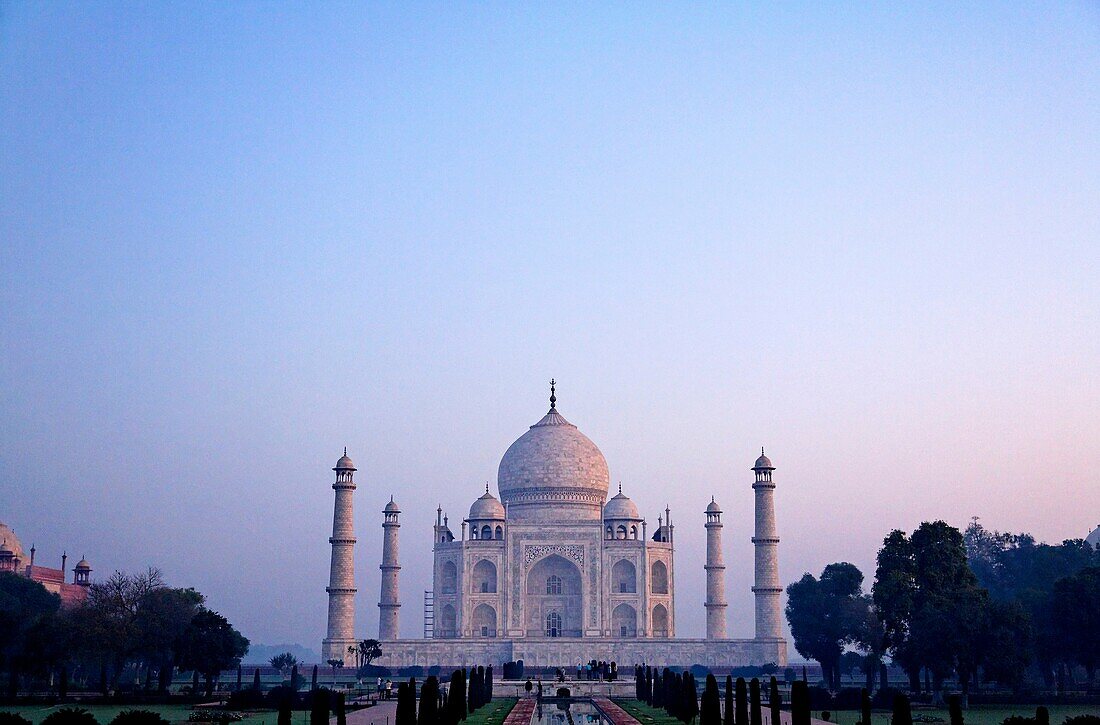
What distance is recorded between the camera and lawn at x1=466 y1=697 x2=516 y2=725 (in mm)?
34312

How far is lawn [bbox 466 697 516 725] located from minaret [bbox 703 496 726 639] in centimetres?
2425

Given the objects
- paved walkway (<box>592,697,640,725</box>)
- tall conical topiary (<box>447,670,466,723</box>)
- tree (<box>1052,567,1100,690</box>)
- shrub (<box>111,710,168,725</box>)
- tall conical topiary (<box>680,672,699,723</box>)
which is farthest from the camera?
tree (<box>1052,567,1100,690</box>)

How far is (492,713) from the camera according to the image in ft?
125

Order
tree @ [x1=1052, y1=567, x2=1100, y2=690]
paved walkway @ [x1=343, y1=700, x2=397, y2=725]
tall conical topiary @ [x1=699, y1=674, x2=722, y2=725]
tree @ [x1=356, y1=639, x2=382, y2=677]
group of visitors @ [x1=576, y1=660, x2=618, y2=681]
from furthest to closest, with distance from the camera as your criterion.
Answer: tree @ [x1=356, y1=639, x2=382, y2=677] < group of visitors @ [x1=576, y1=660, x2=618, y2=681] < tree @ [x1=1052, y1=567, x2=1100, y2=690] < paved walkway @ [x1=343, y1=700, x2=397, y2=725] < tall conical topiary @ [x1=699, y1=674, x2=722, y2=725]

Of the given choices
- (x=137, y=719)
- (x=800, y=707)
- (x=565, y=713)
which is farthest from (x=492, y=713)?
(x=137, y=719)

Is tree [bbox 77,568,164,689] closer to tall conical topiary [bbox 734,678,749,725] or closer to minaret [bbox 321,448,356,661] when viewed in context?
minaret [bbox 321,448,356,661]

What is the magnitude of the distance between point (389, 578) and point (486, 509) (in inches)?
261

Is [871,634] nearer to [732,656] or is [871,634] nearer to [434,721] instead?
[732,656]

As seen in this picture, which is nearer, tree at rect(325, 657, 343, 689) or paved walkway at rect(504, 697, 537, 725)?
paved walkway at rect(504, 697, 537, 725)

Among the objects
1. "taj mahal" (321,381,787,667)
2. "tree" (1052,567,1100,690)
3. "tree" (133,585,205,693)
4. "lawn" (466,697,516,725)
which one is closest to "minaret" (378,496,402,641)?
"taj mahal" (321,381,787,667)

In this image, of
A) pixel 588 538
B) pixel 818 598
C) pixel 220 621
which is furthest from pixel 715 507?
pixel 220 621

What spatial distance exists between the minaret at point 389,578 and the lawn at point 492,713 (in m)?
23.1

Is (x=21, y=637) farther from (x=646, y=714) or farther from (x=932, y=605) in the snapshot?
(x=932, y=605)

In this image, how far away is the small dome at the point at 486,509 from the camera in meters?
72.3
